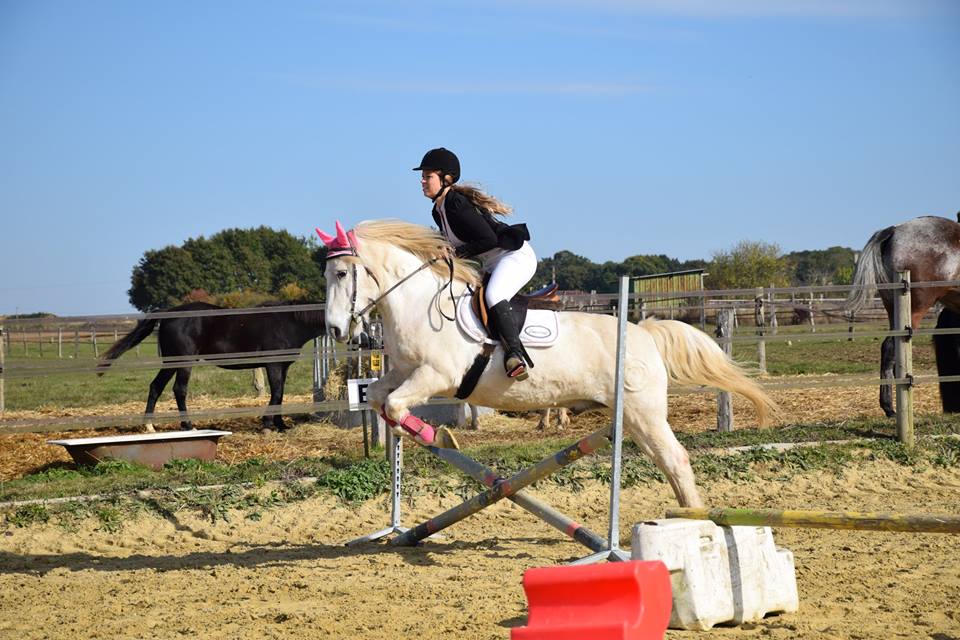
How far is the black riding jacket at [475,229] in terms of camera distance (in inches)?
235

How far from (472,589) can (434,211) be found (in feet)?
8.02

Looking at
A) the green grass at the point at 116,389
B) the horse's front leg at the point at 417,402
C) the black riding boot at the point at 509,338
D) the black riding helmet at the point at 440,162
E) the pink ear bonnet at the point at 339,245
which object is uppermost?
the black riding helmet at the point at 440,162

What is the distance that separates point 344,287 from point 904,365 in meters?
6.00

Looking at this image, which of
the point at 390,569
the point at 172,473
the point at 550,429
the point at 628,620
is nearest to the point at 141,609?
Result: the point at 390,569

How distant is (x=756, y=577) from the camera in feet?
14.0

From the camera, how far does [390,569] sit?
5.64 m

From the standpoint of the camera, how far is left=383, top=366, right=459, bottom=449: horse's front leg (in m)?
5.58

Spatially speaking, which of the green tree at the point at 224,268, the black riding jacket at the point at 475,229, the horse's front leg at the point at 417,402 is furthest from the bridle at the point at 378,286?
the green tree at the point at 224,268

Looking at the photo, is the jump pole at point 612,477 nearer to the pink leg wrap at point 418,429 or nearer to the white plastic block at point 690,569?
the pink leg wrap at point 418,429

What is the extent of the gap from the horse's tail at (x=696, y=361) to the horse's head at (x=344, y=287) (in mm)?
1902

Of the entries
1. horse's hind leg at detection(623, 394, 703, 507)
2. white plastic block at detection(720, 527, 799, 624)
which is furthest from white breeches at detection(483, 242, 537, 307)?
white plastic block at detection(720, 527, 799, 624)

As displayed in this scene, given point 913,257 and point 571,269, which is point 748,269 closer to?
point 571,269

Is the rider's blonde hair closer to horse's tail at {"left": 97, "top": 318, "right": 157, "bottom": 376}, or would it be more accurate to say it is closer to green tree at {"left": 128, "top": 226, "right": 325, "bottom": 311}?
horse's tail at {"left": 97, "top": 318, "right": 157, "bottom": 376}

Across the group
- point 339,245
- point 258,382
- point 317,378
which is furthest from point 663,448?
point 258,382
